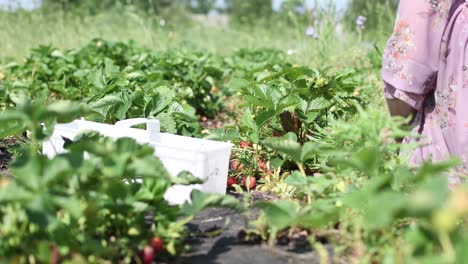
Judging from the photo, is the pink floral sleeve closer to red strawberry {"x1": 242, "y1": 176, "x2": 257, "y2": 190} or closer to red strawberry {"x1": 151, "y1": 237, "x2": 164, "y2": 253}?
red strawberry {"x1": 242, "y1": 176, "x2": 257, "y2": 190}

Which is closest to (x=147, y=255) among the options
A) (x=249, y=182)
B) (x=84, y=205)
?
(x=84, y=205)

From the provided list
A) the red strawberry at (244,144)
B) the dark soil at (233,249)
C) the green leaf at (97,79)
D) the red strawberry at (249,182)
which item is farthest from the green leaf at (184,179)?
the green leaf at (97,79)

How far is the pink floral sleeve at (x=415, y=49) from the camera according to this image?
106 inches

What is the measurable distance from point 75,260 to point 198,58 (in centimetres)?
398

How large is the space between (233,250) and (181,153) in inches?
18.2

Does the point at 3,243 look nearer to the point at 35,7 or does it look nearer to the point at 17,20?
the point at 17,20

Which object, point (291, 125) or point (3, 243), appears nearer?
point (3, 243)

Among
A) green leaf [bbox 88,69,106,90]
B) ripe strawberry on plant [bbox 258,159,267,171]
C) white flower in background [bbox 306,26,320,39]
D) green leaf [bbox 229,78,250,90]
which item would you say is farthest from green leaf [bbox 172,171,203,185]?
white flower in background [bbox 306,26,320,39]

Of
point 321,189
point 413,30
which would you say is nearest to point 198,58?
point 413,30

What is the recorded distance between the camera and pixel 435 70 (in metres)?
2.76

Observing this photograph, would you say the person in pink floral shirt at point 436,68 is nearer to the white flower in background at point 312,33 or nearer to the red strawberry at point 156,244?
the red strawberry at point 156,244

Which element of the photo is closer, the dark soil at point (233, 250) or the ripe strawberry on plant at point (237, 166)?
the dark soil at point (233, 250)

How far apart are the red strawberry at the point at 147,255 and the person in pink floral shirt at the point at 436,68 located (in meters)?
1.36

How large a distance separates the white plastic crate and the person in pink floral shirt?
84cm
